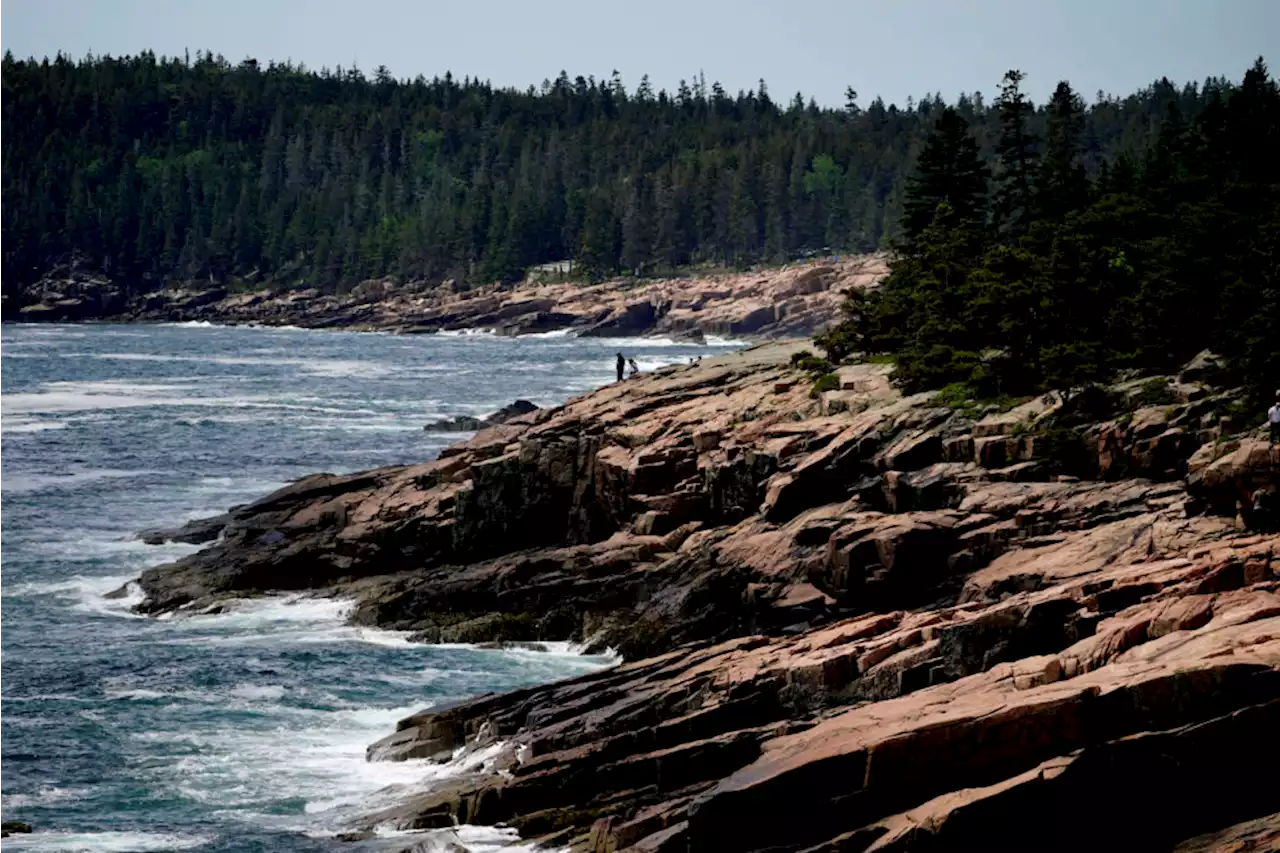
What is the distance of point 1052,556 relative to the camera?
111 feet

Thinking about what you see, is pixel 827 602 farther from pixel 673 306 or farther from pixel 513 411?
pixel 673 306

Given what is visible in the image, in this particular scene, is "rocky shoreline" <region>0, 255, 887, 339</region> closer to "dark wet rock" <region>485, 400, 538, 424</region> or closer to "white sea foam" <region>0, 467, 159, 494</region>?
"dark wet rock" <region>485, 400, 538, 424</region>

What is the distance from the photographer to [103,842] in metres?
29.0

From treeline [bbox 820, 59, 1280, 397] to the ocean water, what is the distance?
1470cm

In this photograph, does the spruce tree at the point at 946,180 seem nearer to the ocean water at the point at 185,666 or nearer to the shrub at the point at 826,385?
the shrub at the point at 826,385

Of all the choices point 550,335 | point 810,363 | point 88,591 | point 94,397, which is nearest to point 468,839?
point 88,591

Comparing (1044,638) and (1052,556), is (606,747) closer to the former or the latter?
(1044,638)

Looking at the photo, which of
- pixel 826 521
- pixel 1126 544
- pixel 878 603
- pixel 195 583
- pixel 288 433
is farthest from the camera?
pixel 288 433

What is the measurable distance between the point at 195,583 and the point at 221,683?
10.6m

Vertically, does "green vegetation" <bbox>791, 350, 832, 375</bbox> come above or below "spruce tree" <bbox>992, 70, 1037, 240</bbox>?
below

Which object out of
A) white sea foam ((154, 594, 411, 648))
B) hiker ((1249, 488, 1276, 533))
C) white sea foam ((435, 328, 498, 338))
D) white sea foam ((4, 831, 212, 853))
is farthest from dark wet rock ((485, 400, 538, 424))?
white sea foam ((435, 328, 498, 338))

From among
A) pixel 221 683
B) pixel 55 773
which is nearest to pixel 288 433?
pixel 221 683

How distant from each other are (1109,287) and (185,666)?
1089 inches

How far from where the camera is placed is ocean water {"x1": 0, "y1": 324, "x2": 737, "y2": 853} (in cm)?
3075
